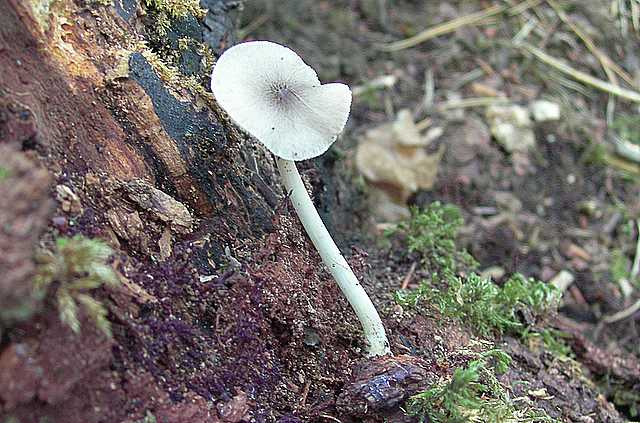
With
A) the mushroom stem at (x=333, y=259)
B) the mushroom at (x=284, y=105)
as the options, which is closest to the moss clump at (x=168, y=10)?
the mushroom at (x=284, y=105)

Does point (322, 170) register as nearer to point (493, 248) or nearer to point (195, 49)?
point (195, 49)

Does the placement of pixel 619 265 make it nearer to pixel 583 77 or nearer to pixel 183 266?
pixel 583 77

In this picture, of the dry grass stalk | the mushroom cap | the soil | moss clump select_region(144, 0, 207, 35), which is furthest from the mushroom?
the dry grass stalk

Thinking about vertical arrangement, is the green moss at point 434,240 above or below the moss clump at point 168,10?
below

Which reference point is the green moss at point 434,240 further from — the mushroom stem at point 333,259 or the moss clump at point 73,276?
the moss clump at point 73,276

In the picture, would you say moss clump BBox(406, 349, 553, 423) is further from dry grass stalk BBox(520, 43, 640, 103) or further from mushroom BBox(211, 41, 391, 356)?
dry grass stalk BBox(520, 43, 640, 103)

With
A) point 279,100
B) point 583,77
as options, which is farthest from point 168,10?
point 583,77

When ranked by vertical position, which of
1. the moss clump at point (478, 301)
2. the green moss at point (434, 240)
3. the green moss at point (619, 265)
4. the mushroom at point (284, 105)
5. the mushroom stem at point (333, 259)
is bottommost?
the green moss at point (619, 265)
